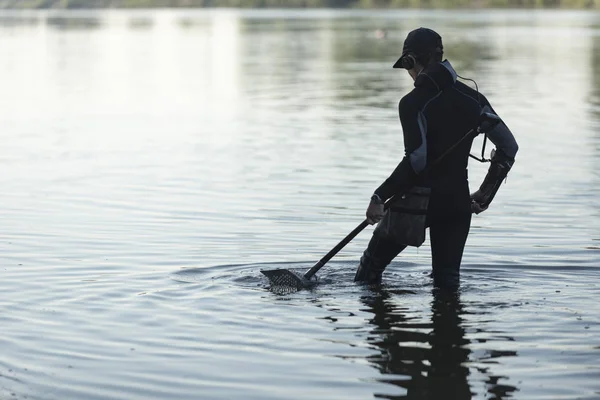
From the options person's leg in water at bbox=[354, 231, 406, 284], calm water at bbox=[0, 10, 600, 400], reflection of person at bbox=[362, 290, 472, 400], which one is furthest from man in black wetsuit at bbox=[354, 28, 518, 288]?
calm water at bbox=[0, 10, 600, 400]

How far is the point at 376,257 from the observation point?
8.68 meters

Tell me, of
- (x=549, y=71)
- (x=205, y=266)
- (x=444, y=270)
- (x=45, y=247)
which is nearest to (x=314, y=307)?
(x=444, y=270)

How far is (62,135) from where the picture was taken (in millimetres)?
21922

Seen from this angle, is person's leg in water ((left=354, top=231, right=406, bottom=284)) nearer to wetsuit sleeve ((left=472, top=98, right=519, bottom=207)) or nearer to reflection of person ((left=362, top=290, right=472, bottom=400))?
reflection of person ((left=362, top=290, right=472, bottom=400))

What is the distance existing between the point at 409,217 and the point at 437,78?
0.99 m

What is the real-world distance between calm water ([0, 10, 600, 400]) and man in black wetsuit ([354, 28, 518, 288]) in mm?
625

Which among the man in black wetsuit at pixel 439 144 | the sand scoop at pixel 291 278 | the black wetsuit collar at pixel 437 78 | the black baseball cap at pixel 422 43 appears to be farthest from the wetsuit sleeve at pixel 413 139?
the sand scoop at pixel 291 278

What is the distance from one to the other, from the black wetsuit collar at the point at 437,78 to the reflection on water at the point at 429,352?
164 cm

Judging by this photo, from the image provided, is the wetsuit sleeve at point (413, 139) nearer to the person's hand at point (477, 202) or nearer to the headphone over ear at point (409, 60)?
the headphone over ear at point (409, 60)

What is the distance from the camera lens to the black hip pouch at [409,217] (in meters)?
8.02

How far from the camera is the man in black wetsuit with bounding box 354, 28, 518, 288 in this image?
784 centimetres

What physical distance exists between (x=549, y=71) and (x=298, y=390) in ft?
108

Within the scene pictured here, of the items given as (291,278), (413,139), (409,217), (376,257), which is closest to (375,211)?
(409,217)

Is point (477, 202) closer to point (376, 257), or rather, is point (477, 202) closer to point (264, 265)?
point (376, 257)
